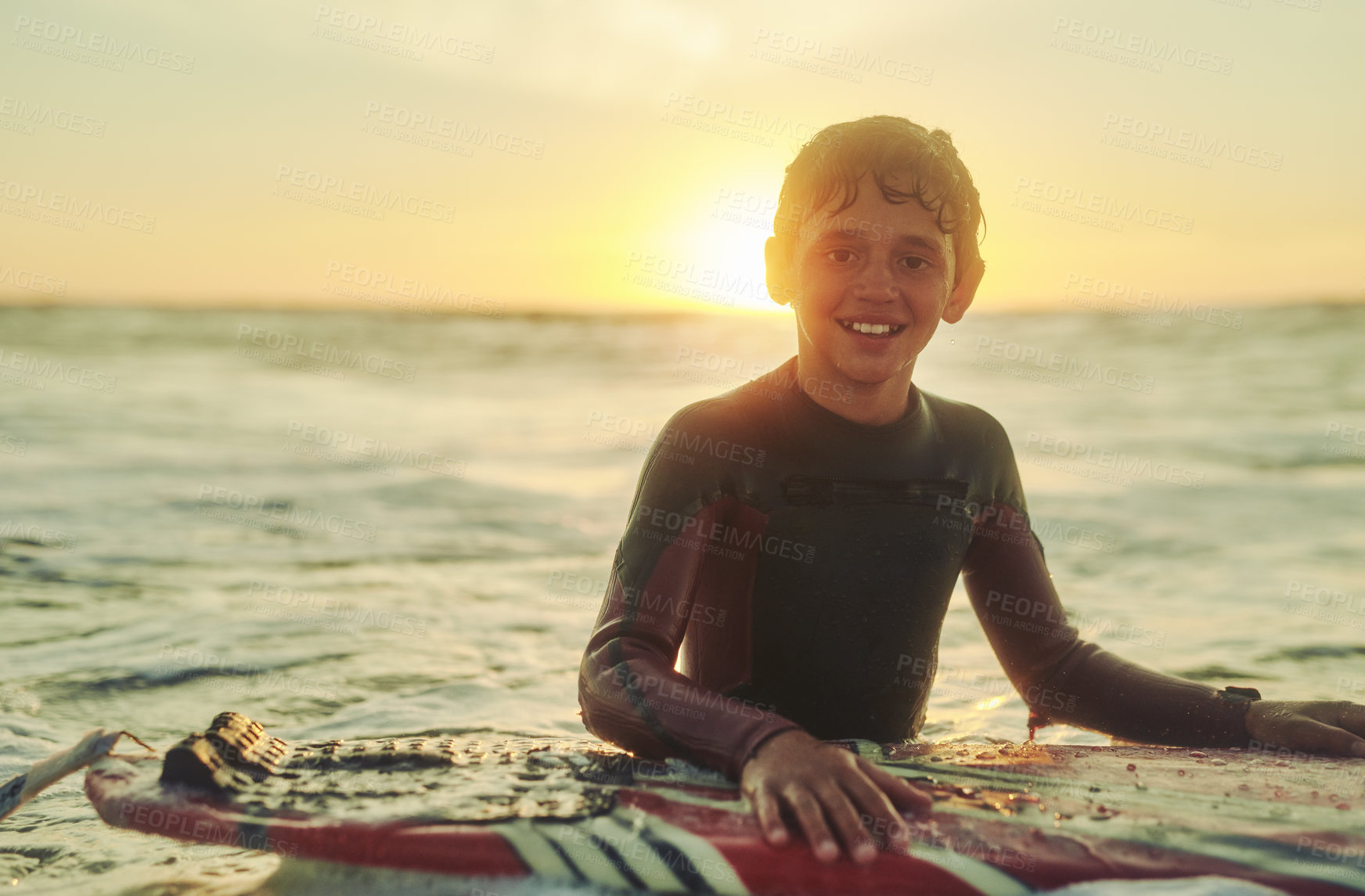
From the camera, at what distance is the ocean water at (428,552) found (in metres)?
4.24

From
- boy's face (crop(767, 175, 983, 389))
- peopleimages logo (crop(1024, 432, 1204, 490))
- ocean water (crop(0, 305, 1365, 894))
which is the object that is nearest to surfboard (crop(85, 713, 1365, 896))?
ocean water (crop(0, 305, 1365, 894))

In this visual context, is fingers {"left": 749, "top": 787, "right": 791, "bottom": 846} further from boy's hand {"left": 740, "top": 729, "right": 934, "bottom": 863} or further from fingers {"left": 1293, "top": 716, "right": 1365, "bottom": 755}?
fingers {"left": 1293, "top": 716, "right": 1365, "bottom": 755}

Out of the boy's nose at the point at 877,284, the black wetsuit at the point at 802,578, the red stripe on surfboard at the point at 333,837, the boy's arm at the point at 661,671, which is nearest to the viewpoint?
the red stripe on surfboard at the point at 333,837

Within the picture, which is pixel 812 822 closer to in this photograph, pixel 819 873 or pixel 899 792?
pixel 819 873

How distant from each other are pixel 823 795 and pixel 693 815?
11.2 inches

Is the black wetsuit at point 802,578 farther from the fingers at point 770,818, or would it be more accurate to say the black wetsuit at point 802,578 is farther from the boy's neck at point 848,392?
the fingers at point 770,818

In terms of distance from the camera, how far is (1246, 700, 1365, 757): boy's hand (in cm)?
264

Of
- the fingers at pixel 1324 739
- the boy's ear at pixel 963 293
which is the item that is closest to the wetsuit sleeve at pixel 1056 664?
the fingers at pixel 1324 739

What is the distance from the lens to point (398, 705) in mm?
→ 4336

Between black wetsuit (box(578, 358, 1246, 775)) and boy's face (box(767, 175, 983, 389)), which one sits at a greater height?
boy's face (box(767, 175, 983, 389))

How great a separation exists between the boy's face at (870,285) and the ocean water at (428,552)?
63 centimetres

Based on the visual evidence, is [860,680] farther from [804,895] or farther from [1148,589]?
[1148,589]

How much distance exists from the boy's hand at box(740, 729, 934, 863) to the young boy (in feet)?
Answer: 1.04

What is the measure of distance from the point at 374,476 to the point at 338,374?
34.2 feet
